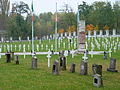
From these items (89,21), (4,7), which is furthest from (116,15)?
(4,7)

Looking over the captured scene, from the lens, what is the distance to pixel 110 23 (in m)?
72.9

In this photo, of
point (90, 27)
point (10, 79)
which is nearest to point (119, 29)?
point (90, 27)

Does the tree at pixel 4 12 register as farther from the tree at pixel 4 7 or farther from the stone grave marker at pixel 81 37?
the stone grave marker at pixel 81 37

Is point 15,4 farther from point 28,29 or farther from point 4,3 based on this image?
point 28,29

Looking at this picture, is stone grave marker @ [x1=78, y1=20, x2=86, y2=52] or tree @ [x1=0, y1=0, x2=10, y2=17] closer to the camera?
stone grave marker @ [x1=78, y1=20, x2=86, y2=52]

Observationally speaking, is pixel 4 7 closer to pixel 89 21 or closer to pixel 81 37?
pixel 89 21

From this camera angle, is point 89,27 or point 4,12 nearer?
point 89,27

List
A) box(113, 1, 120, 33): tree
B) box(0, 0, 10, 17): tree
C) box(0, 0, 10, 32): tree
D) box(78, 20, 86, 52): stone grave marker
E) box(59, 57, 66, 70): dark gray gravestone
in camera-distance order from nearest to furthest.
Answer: box(59, 57, 66, 70): dark gray gravestone → box(78, 20, 86, 52): stone grave marker → box(113, 1, 120, 33): tree → box(0, 0, 10, 17): tree → box(0, 0, 10, 32): tree

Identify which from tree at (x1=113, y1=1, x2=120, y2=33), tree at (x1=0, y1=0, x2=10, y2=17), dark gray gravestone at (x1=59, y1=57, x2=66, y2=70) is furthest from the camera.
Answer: tree at (x1=0, y1=0, x2=10, y2=17)

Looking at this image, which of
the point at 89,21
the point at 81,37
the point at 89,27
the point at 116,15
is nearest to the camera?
the point at 81,37

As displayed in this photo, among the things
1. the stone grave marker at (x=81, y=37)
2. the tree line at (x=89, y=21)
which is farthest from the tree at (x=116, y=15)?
the stone grave marker at (x=81, y=37)

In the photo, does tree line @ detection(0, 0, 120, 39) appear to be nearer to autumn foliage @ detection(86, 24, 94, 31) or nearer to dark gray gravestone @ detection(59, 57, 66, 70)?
autumn foliage @ detection(86, 24, 94, 31)

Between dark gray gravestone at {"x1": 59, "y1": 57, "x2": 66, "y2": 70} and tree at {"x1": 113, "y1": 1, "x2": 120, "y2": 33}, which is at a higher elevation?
tree at {"x1": 113, "y1": 1, "x2": 120, "y2": 33}

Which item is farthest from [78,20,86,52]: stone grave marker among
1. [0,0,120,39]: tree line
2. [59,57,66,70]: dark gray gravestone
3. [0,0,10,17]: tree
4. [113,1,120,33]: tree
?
[0,0,10,17]: tree
